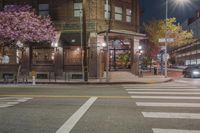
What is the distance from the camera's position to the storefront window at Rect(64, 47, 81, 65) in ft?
98.7

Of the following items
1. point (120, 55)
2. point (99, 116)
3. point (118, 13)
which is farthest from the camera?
point (120, 55)

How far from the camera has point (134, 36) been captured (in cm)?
3100

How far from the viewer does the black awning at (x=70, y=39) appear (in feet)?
96.2

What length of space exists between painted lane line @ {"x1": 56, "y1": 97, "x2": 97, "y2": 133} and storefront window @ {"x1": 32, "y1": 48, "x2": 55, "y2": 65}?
62.9 feet

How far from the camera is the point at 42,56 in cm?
3069

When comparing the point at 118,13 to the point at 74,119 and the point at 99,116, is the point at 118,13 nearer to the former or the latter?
the point at 99,116

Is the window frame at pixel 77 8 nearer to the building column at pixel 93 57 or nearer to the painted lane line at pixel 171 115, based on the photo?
the building column at pixel 93 57

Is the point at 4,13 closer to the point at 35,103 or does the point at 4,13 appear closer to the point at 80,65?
the point at 80,65

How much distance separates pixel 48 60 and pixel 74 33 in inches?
144

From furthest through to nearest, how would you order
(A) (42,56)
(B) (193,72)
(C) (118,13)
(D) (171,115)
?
(B) (193,72) → (C) (118,13) → (A) (42,56) → (D) (171,115)

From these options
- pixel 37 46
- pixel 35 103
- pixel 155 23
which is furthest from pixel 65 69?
pixel 155 23

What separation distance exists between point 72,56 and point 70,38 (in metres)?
1.77

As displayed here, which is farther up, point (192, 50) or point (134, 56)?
point (192, 50)

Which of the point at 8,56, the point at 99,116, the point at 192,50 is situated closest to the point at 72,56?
the point at 8,56
